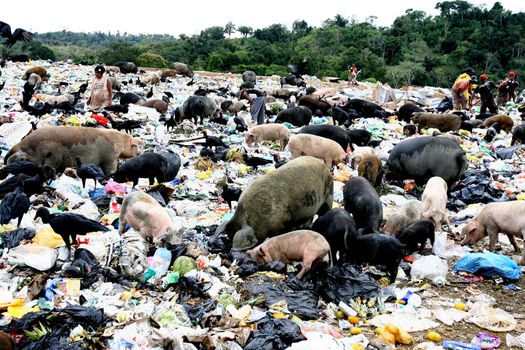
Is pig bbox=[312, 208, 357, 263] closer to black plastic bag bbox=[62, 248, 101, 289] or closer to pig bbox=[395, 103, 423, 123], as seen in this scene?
black plastic bag bbox=[62, 248, 101, 289]

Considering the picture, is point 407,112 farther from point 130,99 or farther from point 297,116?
point 130,99

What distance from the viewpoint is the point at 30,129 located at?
10.1 metres

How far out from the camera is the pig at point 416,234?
6.03 metres

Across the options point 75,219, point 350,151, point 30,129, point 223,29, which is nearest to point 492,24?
point 223,29

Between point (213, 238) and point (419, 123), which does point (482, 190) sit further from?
point (419, 123)

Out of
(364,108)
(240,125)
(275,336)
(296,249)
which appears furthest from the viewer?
(364,108)

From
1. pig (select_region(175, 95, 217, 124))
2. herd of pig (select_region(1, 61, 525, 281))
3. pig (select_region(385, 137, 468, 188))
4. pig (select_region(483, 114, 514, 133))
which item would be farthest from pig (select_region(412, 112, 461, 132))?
pig (select_region(175, 95, 217, 124))

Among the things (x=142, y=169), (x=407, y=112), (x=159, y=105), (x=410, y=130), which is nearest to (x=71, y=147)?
(x=142, y=169)

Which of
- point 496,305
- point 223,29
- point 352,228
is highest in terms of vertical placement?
point 223,29

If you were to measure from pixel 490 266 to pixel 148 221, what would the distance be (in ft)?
11.8

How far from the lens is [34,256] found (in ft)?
16.2

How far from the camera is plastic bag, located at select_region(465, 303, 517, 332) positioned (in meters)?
4.52

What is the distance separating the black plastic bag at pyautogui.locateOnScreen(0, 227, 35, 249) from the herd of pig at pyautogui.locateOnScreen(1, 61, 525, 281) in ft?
3.06

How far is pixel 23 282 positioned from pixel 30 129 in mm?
6115
